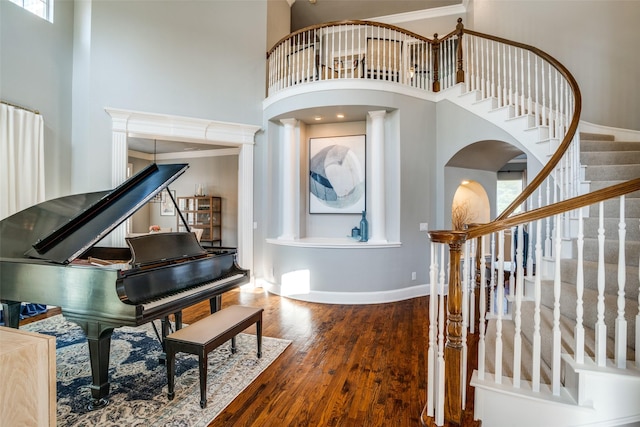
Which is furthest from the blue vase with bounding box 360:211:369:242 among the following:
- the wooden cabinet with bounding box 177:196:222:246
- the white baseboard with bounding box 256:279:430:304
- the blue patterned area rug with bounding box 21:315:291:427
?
the wooden cabinet with bounding box 177:196:222:246

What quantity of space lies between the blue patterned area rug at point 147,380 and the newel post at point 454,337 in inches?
55.6

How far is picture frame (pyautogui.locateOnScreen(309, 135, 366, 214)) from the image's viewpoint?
4.84 metres

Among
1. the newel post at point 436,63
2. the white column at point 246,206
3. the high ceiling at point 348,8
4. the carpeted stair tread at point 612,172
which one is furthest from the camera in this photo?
the high ceiling at point 348,8

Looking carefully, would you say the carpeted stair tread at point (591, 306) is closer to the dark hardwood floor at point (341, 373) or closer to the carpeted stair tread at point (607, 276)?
the carpeted stair tread at point (607, 276)

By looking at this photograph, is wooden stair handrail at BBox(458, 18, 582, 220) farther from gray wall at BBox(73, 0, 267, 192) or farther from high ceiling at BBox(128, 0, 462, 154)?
gray wall at BBox(73, 0, 267, 192)

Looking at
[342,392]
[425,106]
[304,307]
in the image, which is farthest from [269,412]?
[425,106]

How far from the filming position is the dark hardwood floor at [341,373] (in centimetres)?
189

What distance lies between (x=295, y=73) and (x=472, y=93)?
2.62 meters

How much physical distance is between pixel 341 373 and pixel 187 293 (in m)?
1.36

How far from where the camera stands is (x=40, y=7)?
4059mm

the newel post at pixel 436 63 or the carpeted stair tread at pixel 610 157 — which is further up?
the newel post at pixel 436 63

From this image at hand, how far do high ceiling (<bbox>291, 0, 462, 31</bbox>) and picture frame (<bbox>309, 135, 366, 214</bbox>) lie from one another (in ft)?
11.0

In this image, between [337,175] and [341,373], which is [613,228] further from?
[337,175]

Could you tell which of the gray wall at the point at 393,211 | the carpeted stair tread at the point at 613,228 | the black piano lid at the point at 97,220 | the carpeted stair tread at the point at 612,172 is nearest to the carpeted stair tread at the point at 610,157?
the carpeted stair tread at the point at 612,172
